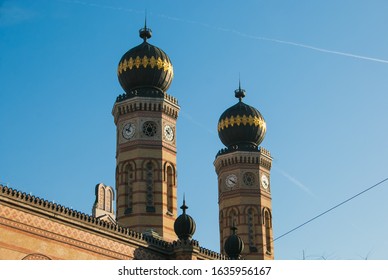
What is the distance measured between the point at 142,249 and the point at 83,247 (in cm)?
391

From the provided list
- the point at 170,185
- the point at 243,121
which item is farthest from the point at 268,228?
the point at 170,185

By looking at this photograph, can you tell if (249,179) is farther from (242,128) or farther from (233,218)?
(242,128)

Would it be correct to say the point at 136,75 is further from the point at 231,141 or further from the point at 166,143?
the point at 231,141

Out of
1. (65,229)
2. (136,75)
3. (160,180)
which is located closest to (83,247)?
(65,229)

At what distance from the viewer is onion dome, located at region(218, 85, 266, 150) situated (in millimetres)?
45062

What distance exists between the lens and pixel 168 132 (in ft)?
122

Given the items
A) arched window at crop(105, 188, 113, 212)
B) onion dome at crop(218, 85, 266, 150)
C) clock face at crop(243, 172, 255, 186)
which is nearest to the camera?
arched window at crop(105, 188, 113, 212)

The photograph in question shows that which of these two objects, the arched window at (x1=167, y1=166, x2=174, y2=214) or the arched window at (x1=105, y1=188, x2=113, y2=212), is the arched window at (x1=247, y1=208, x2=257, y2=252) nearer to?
the arched window at (x1=167, y1=166, x2=174, y2=214)

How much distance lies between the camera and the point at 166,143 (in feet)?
121

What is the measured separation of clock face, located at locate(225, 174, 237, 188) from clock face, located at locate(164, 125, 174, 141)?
8.06m

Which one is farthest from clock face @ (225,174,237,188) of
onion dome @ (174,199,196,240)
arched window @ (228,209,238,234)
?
onion dome @ (174,199,196,240)

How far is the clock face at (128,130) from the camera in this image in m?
36.8

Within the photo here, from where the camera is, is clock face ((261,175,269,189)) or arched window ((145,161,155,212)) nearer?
arched window ((145,161,155,212))
